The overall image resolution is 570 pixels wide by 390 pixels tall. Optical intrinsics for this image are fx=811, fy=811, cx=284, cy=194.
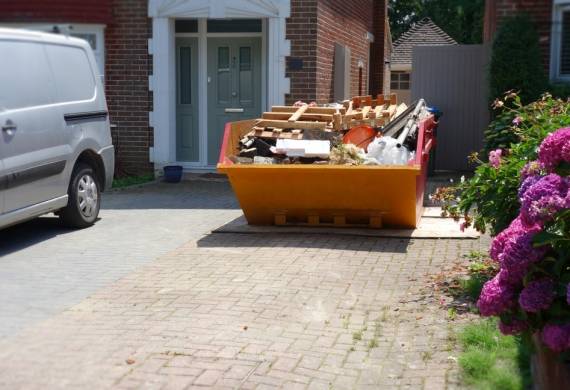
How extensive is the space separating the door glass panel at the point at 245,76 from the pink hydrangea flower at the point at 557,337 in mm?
11116

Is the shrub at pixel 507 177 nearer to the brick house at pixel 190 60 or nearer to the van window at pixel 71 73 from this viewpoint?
the van window at pixel 71 73

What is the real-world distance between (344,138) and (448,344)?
467 cm

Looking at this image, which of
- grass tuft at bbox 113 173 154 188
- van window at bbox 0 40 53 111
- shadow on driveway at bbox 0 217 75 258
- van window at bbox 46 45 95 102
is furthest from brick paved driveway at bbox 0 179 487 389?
grass tuft at bbox 113 173 154 188

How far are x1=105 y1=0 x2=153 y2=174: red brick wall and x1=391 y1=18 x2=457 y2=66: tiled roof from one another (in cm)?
2049

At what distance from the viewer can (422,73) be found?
15.5m

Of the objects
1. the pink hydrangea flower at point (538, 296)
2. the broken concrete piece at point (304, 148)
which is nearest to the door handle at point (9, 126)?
the broken concrete piece at point (304, 148)

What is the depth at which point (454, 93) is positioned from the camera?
15258mm

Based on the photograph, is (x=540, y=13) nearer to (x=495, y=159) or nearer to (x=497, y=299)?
(x=495, y=159)

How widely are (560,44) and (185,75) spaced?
21.1ft

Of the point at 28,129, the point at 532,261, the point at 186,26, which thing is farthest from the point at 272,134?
the point at 532,261

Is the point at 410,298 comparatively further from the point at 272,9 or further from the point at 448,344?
the point at 272,9

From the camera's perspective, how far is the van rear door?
7.96 meters

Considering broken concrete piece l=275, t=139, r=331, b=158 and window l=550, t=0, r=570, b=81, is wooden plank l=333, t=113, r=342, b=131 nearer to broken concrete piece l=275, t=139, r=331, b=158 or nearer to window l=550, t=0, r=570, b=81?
broken concrete piece l=275, t=139, r=331, b=158

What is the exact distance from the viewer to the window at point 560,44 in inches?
478
